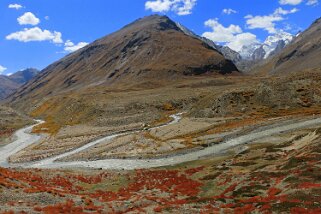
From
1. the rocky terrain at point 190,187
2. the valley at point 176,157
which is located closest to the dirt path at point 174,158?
the valley at point 176,157

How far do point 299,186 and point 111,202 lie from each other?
21486 millimetres

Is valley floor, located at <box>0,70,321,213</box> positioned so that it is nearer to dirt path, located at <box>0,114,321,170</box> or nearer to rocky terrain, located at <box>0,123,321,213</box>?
rocky terrain, located at <box>0,123,321,213</box>

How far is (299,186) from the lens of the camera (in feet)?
149

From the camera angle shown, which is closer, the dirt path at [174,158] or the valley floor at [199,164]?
the valley floor at [199,164]

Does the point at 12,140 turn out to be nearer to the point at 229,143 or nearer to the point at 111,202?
the point at 229,143

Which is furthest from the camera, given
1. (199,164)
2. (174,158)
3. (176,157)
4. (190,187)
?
(176,157)

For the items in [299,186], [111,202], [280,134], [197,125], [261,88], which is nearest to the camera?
[299,186]

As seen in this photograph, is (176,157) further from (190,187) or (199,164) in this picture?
(190,187)

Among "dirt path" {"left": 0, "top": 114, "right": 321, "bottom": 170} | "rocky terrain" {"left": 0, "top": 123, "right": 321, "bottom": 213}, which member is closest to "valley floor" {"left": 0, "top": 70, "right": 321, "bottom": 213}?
"rocky terrain" {"left": 0, "top": 123, "right": 321, "bottom": 213}

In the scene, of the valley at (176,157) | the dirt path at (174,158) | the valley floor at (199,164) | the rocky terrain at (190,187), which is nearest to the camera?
the rocky terrain at (190,187)

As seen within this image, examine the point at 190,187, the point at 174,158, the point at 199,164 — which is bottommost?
the point at 190,187

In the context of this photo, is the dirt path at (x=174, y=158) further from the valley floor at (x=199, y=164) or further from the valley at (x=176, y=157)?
the valley floor at (x=199, y=164)

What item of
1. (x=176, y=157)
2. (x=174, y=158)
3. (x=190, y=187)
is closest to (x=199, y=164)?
(x=174, y=158)

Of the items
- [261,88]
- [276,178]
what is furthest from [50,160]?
[261,88]
